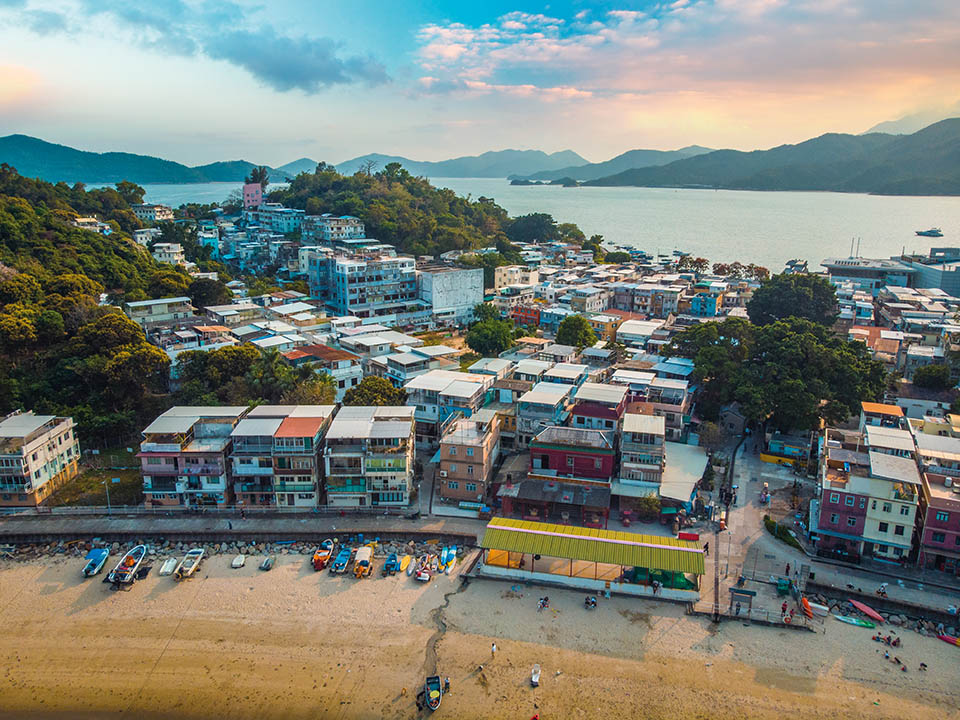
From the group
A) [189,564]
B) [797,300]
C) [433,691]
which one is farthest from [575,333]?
[433,691]

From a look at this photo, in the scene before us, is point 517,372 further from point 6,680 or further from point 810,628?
point 6,680

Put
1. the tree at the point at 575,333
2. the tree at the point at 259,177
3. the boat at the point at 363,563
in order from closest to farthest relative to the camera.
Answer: the boat at the point at 363,563 → the tree at the point at 575,333 → the tree at the point at 259,177

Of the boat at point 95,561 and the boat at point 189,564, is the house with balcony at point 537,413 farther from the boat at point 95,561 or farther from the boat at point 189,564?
the boat at point 95,561

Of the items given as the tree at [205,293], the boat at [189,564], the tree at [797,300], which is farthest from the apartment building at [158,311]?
the tree at [797,300]

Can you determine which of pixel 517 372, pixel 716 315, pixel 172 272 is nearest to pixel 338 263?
pixel 172 272

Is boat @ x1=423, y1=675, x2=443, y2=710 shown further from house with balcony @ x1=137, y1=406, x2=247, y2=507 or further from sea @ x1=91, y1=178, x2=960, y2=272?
sea @ x1=91, y1=178, x2=960, y2=272

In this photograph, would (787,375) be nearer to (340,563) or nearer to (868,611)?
(868,611)

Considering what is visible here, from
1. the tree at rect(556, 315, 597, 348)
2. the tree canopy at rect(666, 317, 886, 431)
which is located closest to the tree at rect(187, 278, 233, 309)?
the tree at rect(556, 315, 597, 348)
